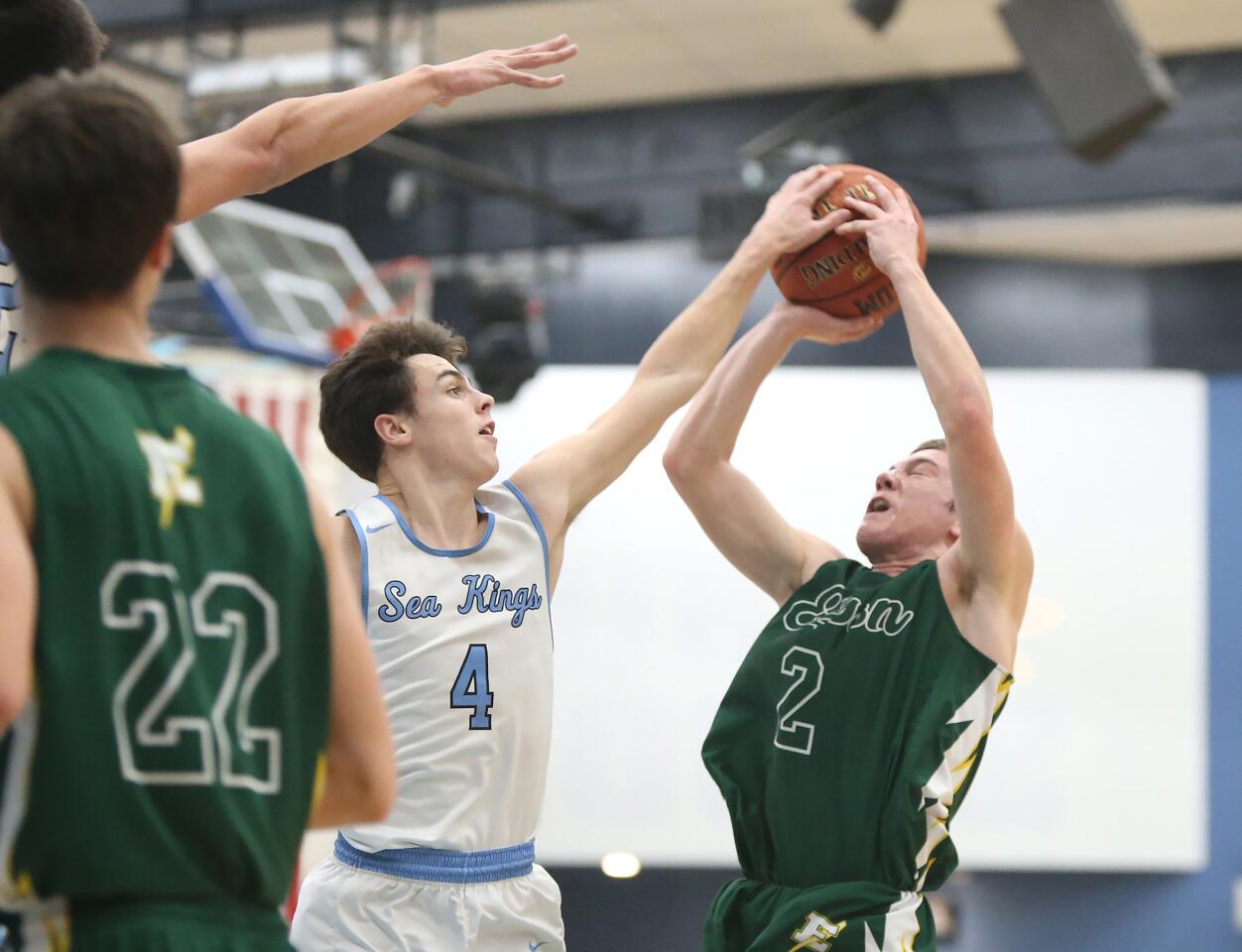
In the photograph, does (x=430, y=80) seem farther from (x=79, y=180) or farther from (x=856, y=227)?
(x=79, y=180)

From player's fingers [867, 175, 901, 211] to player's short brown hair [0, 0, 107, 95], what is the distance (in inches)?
67.5

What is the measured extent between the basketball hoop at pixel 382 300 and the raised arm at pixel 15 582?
6.68m

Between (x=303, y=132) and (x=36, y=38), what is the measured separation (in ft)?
1.65

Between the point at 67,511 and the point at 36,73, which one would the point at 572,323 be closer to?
the point at 36,73

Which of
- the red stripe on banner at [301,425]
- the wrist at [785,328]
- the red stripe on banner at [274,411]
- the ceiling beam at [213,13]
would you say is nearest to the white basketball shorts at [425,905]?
the wrist at [785,328]

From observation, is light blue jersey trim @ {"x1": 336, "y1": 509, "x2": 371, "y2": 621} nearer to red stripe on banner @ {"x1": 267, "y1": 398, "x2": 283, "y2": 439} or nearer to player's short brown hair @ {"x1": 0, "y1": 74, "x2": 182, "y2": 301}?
player's short brown hair @ {"x1": 0, "y1": 74, "x2": 182, "y2": 301}

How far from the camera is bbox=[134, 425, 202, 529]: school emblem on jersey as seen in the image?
1.49 m

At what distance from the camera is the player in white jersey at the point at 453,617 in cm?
278

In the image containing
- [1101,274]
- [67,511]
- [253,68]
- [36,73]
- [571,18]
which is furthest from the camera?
[1101,274]

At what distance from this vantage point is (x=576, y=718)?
980cm

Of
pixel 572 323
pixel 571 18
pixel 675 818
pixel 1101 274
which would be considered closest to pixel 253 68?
pixel 571 18

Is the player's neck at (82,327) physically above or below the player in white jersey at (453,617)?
above

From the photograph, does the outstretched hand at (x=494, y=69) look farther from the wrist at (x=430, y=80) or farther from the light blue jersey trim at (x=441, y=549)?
the light blue jersey trim at (x=441, y=549)

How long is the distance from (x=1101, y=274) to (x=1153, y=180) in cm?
126
